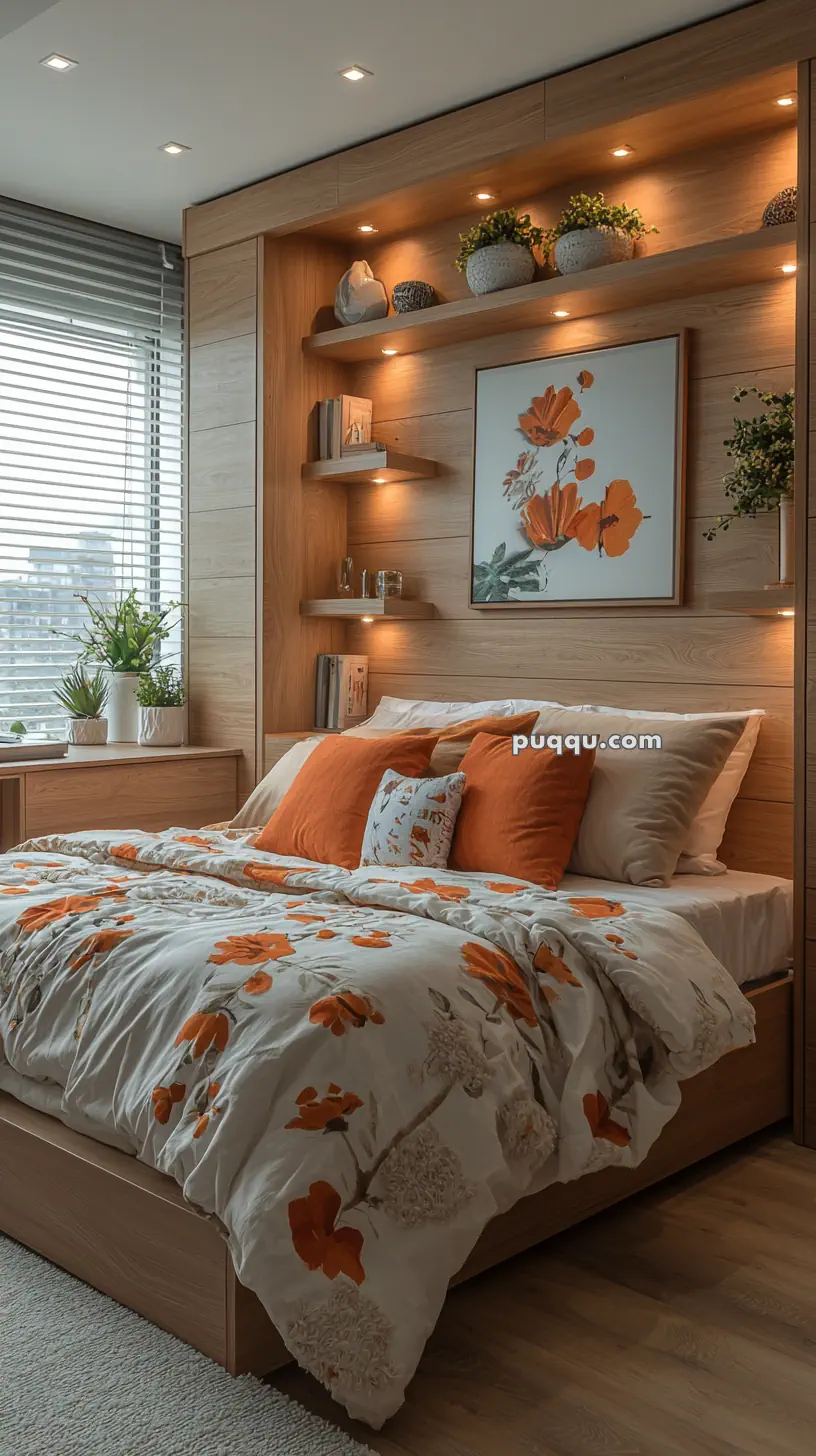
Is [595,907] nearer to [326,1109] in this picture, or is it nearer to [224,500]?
[326,1109]

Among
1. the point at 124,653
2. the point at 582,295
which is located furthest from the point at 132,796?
the point at 582,295

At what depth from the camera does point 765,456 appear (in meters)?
3.15

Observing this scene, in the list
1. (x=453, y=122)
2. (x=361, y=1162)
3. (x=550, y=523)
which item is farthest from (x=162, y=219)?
(x=361, y=1162)

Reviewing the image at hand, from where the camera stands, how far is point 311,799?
328 centimetres

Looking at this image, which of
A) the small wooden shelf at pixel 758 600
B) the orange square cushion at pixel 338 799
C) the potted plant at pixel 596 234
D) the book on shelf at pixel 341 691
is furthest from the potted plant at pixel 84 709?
the small wooden shelf at pixel 758 600

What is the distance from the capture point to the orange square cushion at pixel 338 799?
10.4ft

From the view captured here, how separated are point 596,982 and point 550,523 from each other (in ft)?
5.99

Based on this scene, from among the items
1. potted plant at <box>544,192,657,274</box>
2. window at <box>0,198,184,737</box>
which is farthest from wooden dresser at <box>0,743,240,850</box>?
potted plant at <box>544,192,657,274</box>

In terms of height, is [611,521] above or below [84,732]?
above

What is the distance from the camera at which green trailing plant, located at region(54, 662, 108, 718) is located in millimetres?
4434

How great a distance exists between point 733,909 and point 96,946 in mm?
1439

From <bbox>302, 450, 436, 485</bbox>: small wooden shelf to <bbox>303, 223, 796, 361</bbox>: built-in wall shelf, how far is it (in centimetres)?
38

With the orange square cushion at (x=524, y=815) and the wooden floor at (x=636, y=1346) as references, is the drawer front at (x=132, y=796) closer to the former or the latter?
the orange square cushion at (x=524, y=815)

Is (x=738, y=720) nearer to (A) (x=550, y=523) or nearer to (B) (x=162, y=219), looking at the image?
(A) (x=550, y=523)
